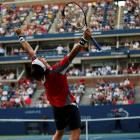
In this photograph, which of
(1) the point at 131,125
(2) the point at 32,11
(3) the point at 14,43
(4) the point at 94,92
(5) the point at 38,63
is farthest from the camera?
(2) the point at 32,11

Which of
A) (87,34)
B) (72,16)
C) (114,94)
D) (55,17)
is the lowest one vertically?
(114,94)

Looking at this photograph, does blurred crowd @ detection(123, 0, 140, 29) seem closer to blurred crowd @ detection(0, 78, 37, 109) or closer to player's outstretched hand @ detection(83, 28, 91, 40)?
blurred crowd @ detection(0, 78, 37, 109)

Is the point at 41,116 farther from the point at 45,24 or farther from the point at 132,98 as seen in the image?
the point at 45,24

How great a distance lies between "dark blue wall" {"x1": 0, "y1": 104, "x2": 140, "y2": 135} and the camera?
21.1 metres

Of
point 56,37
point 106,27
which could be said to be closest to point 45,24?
point 56,37

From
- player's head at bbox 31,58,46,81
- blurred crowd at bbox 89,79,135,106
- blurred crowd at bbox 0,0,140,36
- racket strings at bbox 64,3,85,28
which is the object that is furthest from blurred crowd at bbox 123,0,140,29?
player's head at bbox 31,58,46,81

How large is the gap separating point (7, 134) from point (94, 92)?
17.0 ft

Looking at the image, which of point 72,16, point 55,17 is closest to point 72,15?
point 72,16

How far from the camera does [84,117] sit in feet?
72.3

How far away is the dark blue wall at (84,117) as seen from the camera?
69.3 ft

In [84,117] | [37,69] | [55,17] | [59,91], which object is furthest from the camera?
[55,17]

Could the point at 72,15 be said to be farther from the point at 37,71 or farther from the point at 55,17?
the point at 55,17

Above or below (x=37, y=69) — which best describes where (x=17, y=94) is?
below

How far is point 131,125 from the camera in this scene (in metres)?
21.0
